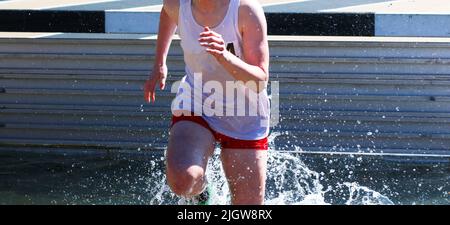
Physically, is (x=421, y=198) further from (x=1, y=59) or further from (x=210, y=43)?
(x=1, y=59)

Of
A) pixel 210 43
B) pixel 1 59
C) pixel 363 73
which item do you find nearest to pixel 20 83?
pixel 1 59

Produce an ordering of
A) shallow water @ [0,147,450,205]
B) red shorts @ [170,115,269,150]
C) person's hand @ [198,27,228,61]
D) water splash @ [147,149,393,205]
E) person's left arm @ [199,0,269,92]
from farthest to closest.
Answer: shallow water @ [0,147,450,205]
water splash @ [147,149,393,205]
red shorts @ [170,115,269,150]
person's left arm @ [199,0,269,92]
person's hand @ [198,27,228,61]

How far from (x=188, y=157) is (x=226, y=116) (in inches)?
13.2

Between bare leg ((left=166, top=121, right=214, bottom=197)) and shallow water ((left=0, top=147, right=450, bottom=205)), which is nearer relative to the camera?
bare leg ((left=166, top=121, right=214, bottom=197))

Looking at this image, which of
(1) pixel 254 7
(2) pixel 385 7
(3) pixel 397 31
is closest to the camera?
(1) pixel 254 7

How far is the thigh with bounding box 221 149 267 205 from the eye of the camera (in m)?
5.30

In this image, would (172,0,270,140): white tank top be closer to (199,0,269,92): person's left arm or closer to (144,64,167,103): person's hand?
(199,0,269,92): person's left arm

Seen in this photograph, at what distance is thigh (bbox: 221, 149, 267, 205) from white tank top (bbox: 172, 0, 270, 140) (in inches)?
3.6

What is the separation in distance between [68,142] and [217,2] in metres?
3.13

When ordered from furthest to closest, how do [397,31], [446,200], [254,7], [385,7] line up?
[385,7], [397,31], [446,200], [254,7]

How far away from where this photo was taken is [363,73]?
302 inches

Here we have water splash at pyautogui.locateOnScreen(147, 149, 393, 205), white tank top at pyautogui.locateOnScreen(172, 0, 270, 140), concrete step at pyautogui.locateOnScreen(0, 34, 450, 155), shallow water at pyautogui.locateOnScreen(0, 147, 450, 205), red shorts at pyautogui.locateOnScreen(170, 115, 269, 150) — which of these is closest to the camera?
white tank top at pyautogui.locateOnScreen(172, 0, 270, 140)

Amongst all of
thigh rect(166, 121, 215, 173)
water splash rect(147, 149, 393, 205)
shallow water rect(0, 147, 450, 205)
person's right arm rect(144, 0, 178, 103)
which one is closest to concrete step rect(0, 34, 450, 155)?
shallow water rect(0, 147, 450, 205)

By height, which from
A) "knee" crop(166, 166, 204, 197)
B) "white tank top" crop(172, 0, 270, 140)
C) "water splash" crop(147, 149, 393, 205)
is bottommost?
"knee" crop(166, 166, 204, 197)
